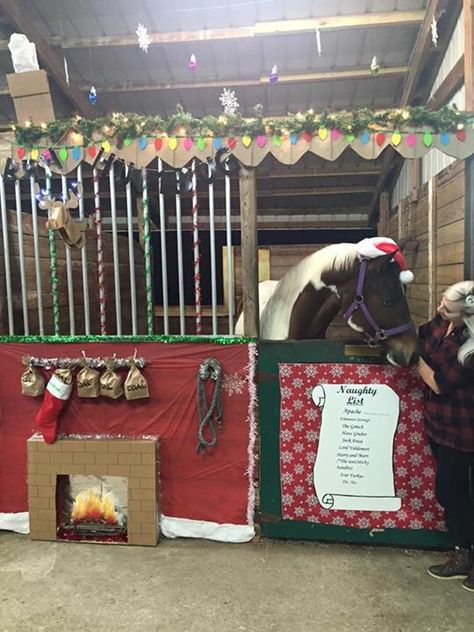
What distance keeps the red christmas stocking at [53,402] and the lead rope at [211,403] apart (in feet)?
2.32

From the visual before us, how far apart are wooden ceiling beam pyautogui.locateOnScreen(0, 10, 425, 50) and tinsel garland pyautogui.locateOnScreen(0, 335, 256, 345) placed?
281 centimetres

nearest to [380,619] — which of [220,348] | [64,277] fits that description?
[220,348]

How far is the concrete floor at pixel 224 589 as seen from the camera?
1.87 meters

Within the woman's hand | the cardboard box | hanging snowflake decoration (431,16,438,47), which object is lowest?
the woman's hand

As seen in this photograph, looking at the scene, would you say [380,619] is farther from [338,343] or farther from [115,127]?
[115,127]

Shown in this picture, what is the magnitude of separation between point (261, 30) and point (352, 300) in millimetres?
2762

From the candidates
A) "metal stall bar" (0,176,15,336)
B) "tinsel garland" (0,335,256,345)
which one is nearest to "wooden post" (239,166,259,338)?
"tinsel garland" (0,335,256,345)

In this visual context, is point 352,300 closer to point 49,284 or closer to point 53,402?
point 53,402

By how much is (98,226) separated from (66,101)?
2793mm

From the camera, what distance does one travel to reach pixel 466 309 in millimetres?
1962

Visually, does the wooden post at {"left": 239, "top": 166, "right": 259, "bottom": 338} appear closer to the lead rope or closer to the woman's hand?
the lead rope

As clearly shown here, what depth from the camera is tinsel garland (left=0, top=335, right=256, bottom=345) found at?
8.09ft

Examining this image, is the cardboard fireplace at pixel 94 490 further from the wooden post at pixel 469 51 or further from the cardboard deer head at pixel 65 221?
the wooden post at pixel 469 51

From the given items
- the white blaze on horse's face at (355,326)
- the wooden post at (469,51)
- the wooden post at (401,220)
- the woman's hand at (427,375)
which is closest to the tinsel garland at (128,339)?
the white blaze on horse's face at (355,326)
